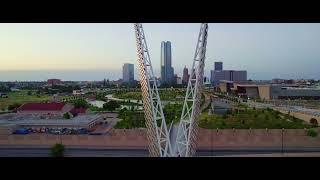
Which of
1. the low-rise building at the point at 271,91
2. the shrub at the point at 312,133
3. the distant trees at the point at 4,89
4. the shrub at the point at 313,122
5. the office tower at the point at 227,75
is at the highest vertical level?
the office tower at the point at 227,75

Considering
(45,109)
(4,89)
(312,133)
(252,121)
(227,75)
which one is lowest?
(312,133)

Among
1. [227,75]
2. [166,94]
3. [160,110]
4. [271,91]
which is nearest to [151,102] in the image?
[160,110]

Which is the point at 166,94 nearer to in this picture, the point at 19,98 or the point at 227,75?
the point at 227,75

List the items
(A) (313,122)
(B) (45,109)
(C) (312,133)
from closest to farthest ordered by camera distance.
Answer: (C) (312,133)
(A) (313,122)
(B) (45,109)

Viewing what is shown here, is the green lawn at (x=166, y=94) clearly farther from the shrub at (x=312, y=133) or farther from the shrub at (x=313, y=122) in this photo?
the shrub at (x=313, y=122)

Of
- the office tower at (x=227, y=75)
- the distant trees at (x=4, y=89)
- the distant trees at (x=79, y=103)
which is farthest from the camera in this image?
the office tower at (x=227, y=75)

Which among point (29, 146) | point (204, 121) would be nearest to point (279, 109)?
point (204, 121)

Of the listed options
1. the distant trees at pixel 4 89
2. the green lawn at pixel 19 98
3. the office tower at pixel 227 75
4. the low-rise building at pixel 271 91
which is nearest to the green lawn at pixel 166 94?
the office tower at pixel 227 75

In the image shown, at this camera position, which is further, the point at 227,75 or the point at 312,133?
the point at 227,75

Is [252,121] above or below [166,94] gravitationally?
below
